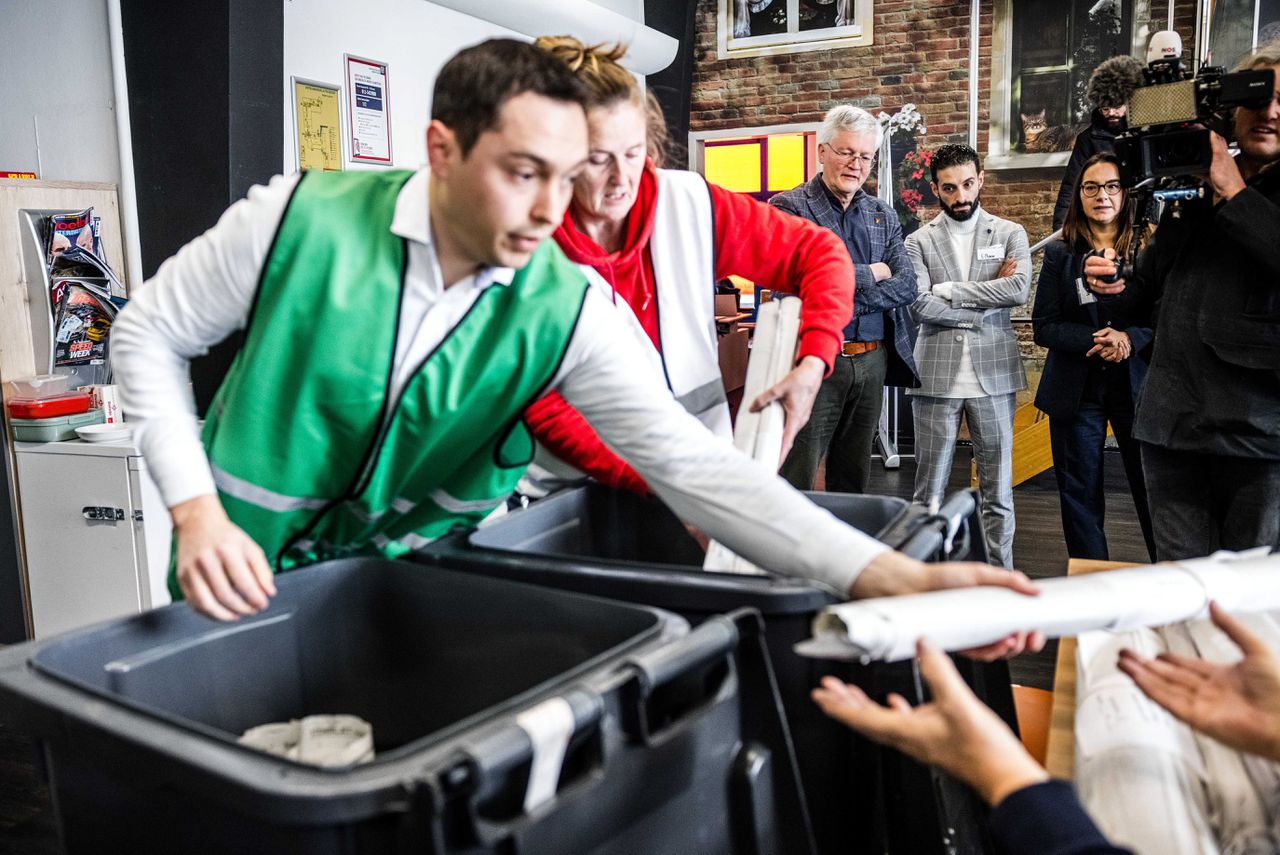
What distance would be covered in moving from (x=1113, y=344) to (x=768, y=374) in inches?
65.6

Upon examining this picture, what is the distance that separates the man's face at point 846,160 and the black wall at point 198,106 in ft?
5.57

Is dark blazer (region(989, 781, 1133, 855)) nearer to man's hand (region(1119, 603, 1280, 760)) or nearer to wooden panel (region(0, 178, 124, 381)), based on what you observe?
man's hand (region(1119, 603, 1280, 760))

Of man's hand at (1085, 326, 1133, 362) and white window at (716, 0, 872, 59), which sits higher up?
white window at (716, 0, 872, 59)

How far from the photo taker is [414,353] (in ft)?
3.67

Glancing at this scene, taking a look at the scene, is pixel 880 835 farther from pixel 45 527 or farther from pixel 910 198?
pixel 910 198

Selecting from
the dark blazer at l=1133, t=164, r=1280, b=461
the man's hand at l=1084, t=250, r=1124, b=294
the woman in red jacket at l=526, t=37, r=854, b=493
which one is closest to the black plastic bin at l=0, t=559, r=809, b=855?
the woman in red jacket at l=526, t=37, r=854, b=493

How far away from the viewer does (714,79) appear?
7.10 metres

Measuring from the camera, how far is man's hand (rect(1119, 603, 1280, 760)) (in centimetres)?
85

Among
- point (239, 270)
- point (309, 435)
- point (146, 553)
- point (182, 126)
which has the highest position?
point (182, 126)

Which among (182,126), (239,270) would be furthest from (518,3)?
(239,270)

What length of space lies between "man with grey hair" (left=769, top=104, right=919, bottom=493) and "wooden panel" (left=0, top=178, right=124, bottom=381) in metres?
2.14

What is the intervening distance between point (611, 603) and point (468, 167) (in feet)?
1.48

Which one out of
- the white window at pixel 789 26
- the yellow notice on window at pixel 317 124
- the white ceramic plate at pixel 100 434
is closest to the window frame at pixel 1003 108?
the white window at pixel 789 26

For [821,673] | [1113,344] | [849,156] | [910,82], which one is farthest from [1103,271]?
[910,82]
